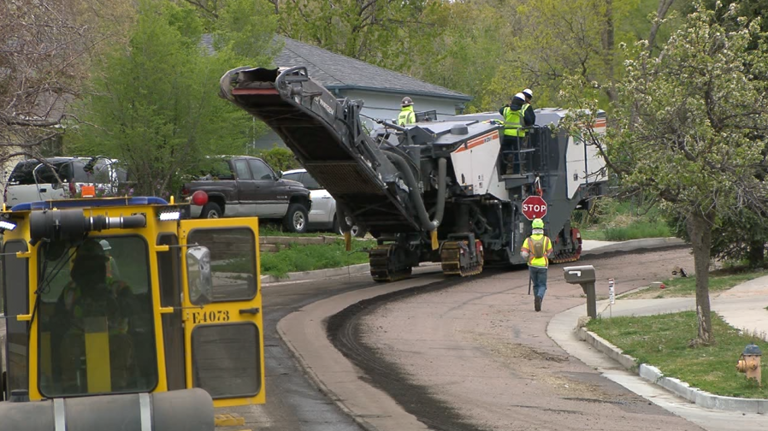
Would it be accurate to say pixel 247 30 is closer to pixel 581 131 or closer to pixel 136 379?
pixel 581 131

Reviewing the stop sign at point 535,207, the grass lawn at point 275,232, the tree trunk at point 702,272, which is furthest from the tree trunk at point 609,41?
the tree trunk at point 702,272

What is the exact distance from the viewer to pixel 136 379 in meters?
7.21

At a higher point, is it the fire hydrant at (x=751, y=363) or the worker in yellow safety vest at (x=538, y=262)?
the worker in yellow safety vest at (x=538, y=262)

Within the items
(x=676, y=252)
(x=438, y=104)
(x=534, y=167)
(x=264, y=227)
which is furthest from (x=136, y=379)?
(x=438, y=104)

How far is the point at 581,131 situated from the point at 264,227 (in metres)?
13.8

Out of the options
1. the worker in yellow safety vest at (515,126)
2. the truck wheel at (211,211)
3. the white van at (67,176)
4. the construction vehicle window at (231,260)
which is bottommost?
the construction vehicle window at (231,260)

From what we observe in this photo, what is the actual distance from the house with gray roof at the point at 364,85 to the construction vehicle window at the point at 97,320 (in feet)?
94.1

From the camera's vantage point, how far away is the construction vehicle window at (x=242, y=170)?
86.2 feet

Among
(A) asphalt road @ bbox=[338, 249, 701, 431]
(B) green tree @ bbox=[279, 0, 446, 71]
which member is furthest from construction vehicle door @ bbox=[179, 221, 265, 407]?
(B) green tree @ bbox=[279, 0, 446, 71]

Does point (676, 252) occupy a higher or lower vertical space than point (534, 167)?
lower

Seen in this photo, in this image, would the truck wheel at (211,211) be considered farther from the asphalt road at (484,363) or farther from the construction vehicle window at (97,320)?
the construction vehicle window at (97,320)

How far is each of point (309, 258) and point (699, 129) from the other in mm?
12933

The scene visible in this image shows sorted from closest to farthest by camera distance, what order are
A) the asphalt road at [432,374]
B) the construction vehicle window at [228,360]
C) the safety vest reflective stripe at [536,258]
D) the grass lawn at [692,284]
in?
1. the construction vehicle window at [228,360]
2. the asphalt road at [432,374]
3. the safety vest reflective stripe at [536,258]
4. the grass lawn at [692,284]

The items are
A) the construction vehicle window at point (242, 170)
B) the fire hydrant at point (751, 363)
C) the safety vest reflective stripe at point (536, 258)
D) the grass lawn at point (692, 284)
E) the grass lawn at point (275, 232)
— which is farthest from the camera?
the grass lawn at point (275, 232)
